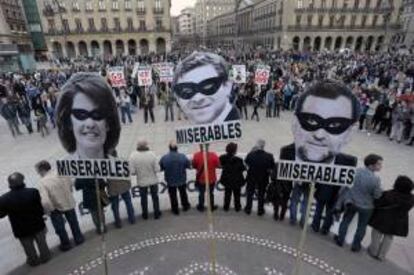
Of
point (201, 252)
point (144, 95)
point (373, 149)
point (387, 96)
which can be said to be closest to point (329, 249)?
point (201, 252)

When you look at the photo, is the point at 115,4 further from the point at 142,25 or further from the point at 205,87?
the point at 205,87

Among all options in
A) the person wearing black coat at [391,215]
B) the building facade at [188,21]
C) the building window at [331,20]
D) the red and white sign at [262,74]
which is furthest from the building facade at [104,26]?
the building facade at [188,21]

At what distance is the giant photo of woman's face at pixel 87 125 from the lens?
4.13m

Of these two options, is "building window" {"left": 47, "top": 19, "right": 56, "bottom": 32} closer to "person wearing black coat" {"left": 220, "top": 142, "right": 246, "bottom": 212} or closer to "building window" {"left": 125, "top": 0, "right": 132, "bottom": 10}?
"building window" {"left": 125, "top": 0, "right": 132, "bottom": 10}

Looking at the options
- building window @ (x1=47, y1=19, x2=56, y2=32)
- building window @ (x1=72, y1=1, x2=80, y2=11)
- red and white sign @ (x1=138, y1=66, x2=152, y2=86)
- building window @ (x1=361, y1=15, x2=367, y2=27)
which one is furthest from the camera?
building window @ (x1=361, y1=15, x2=367, y2=27)

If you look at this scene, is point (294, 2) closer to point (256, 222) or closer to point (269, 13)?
point (269, 13)

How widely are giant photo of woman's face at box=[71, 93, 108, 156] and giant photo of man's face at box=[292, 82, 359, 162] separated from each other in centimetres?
301

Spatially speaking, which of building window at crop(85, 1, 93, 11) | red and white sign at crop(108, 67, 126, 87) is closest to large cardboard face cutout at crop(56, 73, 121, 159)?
red and white sign at crop(108, 67, 126, 87)

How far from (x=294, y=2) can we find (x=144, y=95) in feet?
185

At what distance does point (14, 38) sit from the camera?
4762 cm

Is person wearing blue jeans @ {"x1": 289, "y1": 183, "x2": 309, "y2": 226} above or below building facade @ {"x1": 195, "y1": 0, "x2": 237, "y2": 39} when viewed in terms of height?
below

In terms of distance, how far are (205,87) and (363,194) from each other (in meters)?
3.00

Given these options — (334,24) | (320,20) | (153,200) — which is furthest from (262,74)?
(334,24)

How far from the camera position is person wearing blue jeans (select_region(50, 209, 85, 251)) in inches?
185
